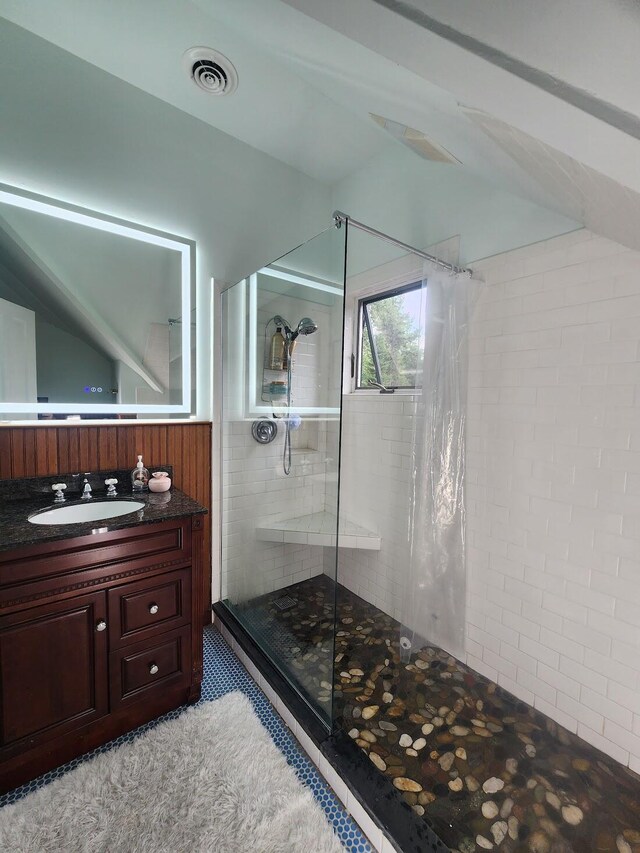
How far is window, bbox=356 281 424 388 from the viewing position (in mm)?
2129

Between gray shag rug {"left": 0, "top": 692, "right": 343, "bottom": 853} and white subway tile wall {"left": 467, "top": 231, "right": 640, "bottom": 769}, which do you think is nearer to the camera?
gray shag rug {"left": 0, "top": 692, "right": 343, "bottom": 853}

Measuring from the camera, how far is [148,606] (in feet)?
5.00

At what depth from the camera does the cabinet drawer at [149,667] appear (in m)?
1.46

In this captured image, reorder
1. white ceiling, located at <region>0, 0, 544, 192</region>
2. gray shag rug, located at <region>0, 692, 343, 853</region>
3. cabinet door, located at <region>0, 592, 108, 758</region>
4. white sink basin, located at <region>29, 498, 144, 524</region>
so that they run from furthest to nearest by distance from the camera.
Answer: white sink basin, located at <region>29, 498, 144, 524</region>
cabinet door, located at <region>0, 592, 108, 758</region>
gray shag rug, located at <region>0, 692, 343, 853</region>
white ceiling, located at <region>0, 0, 544, 192</region>

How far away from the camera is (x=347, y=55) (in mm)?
867

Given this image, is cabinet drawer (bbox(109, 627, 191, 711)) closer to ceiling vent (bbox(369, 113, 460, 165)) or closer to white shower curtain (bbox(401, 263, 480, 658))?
white shower curtain (bbox(401, 263, 480, 658))

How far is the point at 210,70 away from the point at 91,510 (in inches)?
85.1

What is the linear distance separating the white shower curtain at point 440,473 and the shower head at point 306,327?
0.60 meters

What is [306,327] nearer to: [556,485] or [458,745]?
[556,485]

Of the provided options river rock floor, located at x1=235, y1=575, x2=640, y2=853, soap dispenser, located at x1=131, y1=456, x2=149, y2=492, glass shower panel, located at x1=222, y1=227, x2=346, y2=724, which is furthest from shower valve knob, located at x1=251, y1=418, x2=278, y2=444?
river rock floor, located at x1=235, y1=575, x2=640, y2=853

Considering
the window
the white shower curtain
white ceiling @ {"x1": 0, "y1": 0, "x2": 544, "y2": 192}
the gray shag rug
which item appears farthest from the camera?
the window

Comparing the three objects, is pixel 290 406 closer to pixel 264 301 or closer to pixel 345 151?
pixel 264 301

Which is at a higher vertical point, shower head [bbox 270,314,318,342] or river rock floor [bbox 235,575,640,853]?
shower head [bbox 270,314,318,342]

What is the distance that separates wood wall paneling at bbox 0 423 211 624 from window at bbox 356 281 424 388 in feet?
3.73
